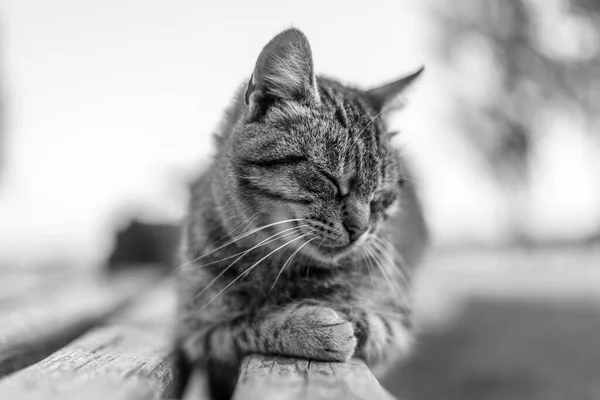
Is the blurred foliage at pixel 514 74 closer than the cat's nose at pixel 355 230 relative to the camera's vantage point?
No

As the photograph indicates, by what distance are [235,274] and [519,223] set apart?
9729 mm

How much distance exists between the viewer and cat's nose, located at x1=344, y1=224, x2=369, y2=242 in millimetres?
1507

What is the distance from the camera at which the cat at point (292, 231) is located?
1489mm

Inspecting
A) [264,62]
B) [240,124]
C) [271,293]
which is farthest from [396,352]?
[264,62]

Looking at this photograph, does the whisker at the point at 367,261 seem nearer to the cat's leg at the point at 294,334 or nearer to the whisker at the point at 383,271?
the whisker at the point at 383,271

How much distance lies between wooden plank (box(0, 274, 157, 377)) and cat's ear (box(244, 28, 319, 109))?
0.91 meters

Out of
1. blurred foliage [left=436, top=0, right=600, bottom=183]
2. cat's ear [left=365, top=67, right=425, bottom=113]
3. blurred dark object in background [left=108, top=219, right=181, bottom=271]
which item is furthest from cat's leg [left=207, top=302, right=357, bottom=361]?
blurred foliage [left=436, top=0, right=600, bottom=183]

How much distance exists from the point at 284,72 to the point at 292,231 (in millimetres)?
456

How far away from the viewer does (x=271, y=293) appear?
5.22 feet

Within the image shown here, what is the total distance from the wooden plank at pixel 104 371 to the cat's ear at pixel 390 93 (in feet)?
3.49

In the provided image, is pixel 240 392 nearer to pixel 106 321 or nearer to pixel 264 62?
pixel 264 62

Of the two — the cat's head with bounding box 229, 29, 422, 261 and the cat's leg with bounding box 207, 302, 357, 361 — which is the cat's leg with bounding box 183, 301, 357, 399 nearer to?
the cat's leg with bounding box 207, 302, 357, 361

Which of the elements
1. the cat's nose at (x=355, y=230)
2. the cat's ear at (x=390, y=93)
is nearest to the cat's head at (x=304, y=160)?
the cat's nose at (x=355, y=230)

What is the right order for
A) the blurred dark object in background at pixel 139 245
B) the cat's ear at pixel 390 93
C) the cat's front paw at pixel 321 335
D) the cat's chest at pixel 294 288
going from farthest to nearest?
the blurred dark object in background at pixel 139 245 < the cat's ear at pixel 390 93 < the cat's chest at pixel 294 288 < the cat's front paw at pixel 321 335
